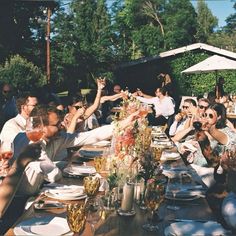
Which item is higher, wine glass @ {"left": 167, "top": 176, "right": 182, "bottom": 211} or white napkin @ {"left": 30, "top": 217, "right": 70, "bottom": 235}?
white napkin @ {"left": 30, "top": 217, "right": 70, "bottom": 235}

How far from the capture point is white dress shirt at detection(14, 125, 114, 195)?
9.89 feet

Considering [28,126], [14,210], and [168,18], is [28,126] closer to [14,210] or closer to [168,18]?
[14,210]

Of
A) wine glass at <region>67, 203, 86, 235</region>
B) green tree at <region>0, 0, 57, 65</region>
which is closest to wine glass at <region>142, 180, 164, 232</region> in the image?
wine glass at <region>67, 203, 86, 235</region>

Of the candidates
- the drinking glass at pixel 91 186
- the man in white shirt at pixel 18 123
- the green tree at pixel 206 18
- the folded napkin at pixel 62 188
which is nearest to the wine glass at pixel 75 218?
the drinking glass at pixel 91 186

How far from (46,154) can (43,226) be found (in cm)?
124

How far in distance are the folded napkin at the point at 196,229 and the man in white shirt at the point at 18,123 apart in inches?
82.0

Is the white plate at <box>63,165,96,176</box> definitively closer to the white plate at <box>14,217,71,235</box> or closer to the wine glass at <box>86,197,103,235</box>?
the wine glass at <box>86,197,103,235</box>

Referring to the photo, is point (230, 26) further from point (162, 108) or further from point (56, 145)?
point (56, 145)

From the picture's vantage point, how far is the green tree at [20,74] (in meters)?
23.4

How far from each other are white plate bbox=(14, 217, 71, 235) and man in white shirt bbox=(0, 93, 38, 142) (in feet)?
5.63

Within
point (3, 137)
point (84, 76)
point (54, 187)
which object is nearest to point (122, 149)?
point (54, 187)

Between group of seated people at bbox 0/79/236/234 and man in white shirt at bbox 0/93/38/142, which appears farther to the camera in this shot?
man in white shirt at bbox 0/93/38/142

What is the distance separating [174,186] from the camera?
10.2 ft

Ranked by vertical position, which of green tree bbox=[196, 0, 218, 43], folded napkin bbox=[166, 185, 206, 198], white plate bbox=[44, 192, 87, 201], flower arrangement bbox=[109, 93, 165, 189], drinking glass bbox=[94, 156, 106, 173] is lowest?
folded napkin bbox=[166, 185, 206, 198]
